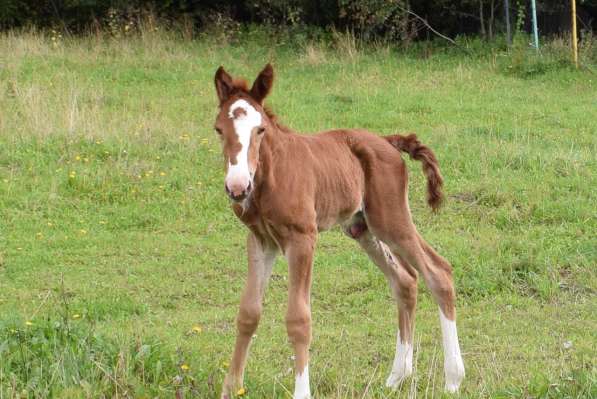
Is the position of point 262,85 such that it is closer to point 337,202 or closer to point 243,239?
point 337,202

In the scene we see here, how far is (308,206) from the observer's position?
18.8ft

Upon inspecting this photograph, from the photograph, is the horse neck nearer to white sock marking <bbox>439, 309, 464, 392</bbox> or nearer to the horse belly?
the horse belly

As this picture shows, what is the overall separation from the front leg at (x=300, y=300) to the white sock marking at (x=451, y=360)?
0.93 metres

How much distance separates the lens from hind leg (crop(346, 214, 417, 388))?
619 centimetres

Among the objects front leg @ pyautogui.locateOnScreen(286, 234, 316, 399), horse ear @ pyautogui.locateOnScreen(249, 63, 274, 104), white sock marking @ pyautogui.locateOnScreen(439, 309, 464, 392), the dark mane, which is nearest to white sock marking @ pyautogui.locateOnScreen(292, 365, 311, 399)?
front leg @ pyautogui.locateOnScreen(286, 234, 316, 399)

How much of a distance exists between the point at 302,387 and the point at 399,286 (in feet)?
4.16

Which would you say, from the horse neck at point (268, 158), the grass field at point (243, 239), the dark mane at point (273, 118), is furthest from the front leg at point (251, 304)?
the dark mane at point (273, 118)

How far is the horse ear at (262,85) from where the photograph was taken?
5586 mm

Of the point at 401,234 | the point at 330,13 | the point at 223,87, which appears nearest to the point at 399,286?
the point at 401,234

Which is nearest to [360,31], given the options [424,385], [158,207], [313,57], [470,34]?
[470,34]

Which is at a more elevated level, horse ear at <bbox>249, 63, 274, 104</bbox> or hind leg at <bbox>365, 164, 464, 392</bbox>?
horse ear at <bbox>249, 63, 274, 104</bbox>

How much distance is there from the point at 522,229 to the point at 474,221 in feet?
1.71

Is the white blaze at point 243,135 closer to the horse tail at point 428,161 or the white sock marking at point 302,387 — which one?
the white sock marking at point 302,387

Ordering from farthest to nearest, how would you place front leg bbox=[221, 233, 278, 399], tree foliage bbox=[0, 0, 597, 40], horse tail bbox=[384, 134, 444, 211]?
tree foliage bbox=[0, 0, 597, 40] → horse tail bbox=[384, 134, 444, 211] → front leg bbox=[221, 233, 278, 399]
